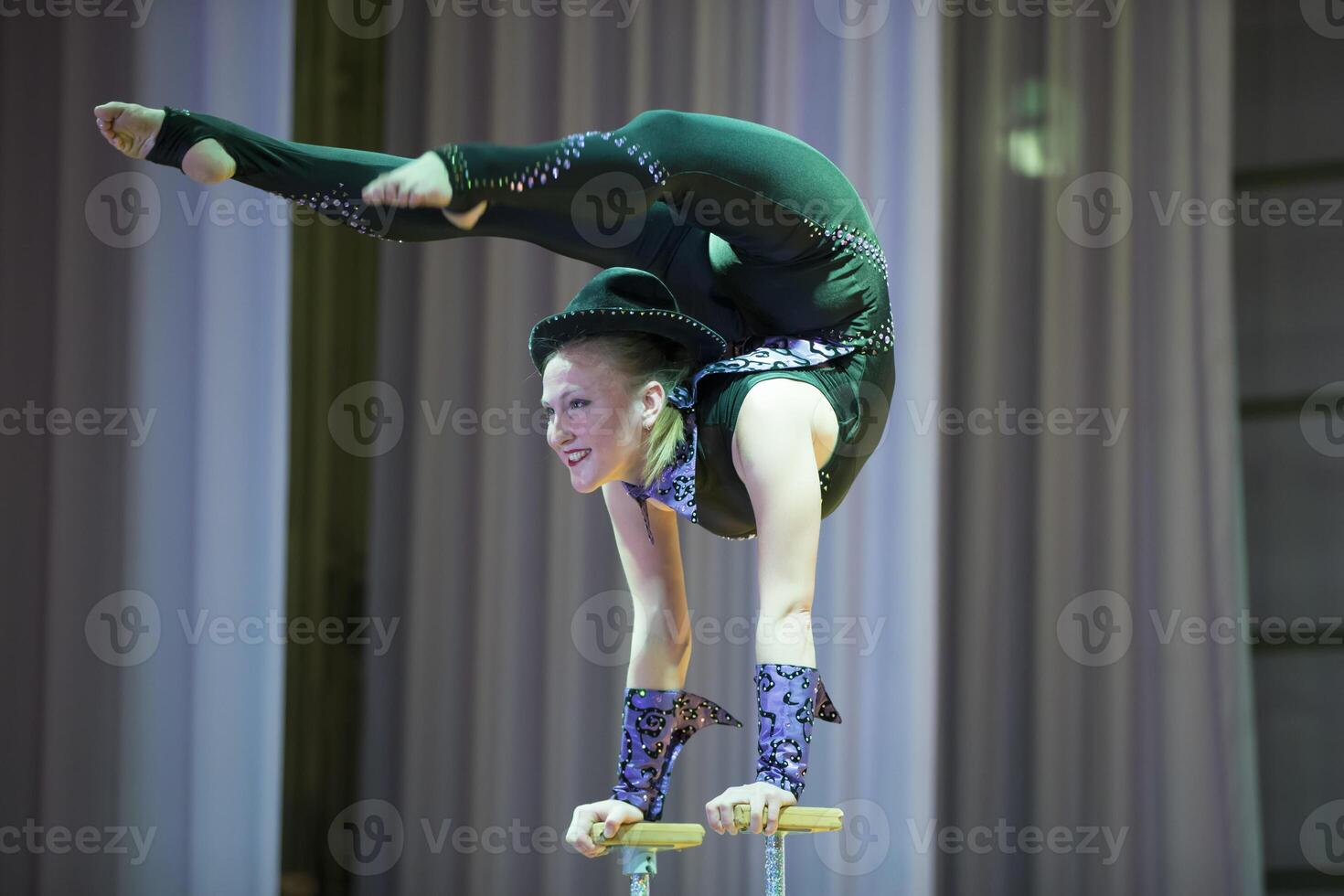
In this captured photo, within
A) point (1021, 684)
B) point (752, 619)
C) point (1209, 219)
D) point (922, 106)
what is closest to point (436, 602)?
point (752, 619)

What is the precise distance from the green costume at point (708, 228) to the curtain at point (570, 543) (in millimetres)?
1686

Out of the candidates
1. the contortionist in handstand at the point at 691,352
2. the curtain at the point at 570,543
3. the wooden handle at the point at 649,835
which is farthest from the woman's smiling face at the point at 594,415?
the curtain at the point at 570,543

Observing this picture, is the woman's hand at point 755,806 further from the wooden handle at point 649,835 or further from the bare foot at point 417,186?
the bare foot at point 417,186

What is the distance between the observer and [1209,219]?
331 cm

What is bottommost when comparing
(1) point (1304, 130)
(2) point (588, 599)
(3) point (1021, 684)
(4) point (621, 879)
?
(4) point (621, 879)

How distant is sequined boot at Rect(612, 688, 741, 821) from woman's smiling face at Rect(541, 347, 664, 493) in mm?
316

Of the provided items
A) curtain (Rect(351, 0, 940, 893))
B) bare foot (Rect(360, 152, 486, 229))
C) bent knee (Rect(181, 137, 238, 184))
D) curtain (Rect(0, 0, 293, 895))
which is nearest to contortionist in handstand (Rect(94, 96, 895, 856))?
bent knee (Rect(181, 137, 238, 184))

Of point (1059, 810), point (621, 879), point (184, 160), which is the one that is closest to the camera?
point (184, 160)

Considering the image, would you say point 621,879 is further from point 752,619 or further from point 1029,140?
point 1029,140

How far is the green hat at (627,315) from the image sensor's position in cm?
161

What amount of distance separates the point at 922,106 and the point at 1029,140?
0.90ft

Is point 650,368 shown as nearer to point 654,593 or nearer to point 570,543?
point 654,593

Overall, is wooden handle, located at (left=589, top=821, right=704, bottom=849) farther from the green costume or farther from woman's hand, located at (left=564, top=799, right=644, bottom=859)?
the green costume

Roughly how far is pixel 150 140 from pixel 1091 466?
248 centimetres
